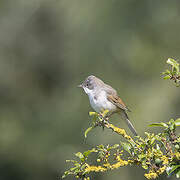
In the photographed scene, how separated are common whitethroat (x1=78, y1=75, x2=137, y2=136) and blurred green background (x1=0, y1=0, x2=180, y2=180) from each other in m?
3.93

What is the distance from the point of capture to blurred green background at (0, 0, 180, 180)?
9.98 metres

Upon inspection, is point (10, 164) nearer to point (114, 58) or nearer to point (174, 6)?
point (114, 58)

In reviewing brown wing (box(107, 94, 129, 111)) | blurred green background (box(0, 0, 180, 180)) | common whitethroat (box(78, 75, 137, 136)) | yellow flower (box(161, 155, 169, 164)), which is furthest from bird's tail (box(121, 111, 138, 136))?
blurred green background (box(0, 0, 180, 180))

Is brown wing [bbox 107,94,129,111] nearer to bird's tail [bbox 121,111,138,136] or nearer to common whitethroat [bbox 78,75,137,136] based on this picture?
common whitethroat [bbox 78,75,137,136]

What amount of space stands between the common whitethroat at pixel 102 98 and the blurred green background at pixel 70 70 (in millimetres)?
3935

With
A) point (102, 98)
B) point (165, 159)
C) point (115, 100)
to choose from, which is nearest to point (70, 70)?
point (115, 100)

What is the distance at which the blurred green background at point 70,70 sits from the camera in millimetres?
9977

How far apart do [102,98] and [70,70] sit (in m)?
6.42

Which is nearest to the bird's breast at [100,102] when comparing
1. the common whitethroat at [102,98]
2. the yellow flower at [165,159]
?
the common whitethroat at [102,98]

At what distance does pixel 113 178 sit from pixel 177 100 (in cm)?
232

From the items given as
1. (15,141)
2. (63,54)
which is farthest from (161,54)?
(15,141)

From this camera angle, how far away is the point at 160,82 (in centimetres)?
1017

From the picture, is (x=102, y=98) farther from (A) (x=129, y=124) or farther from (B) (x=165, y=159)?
(B) (x=165, y=159)

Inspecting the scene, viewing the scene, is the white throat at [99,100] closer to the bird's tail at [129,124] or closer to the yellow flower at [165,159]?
the bird's tail at [129,124]
